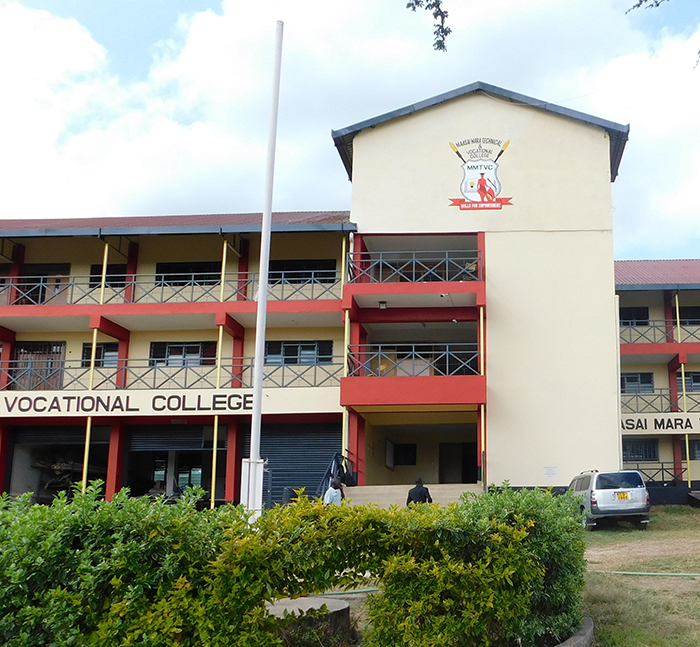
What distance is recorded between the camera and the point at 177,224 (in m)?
27.6

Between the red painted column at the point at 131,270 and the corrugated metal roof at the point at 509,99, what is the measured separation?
704 cm

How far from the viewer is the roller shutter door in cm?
2298

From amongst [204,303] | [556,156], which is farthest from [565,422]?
[204,303]

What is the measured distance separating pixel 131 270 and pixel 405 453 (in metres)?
10.7

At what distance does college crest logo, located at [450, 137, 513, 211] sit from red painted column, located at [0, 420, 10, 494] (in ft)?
47.6

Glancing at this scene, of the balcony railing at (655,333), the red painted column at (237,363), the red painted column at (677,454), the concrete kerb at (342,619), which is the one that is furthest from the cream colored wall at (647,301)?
the concrete kerb at (342,619)

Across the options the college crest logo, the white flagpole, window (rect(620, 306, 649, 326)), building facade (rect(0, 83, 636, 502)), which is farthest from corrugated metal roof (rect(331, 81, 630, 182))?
the white flagpole

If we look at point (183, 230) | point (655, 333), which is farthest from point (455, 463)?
point (183, 230)

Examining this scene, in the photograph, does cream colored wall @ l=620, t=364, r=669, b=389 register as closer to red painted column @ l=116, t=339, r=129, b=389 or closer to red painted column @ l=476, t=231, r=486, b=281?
red painted column @ l=476, t=231, r=486, b=281

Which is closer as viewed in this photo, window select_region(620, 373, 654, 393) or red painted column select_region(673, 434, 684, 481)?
red painted column select_region(673, 434, 684, 481)

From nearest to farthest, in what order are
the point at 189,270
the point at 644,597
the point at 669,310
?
the point at 644,597 < the point at 189,270 < the point at 669,310

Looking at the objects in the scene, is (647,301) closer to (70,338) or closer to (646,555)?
(646,555)

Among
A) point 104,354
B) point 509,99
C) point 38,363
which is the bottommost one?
point 38,363

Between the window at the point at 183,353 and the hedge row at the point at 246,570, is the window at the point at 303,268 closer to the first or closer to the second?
the window at the point at 183,353
